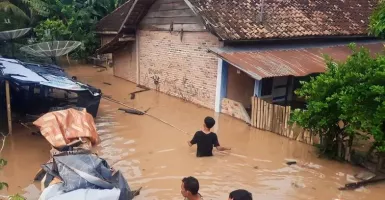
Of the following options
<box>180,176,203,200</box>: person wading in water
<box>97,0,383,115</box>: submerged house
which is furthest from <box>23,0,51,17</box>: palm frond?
<box>180,176,203,200</box>: person wading in water

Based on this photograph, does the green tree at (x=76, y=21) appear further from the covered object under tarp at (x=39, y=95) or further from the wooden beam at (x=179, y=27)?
the covered object under tarp at (x=39, y=95)

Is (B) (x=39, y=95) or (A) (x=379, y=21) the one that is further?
(B) (x=39, y=95)

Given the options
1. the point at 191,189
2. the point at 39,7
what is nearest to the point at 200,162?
the point at 191,189

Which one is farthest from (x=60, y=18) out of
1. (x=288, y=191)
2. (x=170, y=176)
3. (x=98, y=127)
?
(x=288, y=191)

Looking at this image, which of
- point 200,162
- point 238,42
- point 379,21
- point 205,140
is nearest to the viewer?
point 205,140

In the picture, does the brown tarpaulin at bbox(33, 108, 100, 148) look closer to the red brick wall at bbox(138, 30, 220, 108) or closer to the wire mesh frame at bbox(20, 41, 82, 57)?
the red brick wall at bbox(138, 30, 220, 108)

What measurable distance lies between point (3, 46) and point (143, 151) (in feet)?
43.7

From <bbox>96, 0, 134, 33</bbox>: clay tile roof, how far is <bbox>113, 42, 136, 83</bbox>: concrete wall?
274cm

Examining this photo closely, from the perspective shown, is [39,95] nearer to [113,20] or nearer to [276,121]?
[276,121]

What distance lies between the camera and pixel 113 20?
2095cm

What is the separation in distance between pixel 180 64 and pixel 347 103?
7.68 meters

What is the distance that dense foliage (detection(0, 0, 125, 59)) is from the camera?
65.6 ft

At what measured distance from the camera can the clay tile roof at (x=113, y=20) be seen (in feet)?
66.7

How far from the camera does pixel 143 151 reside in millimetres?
8562
